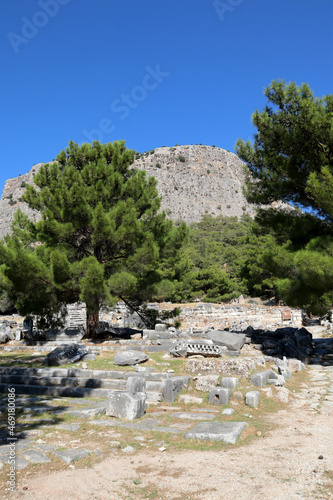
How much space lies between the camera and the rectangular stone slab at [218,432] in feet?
14.7

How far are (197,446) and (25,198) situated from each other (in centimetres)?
1249

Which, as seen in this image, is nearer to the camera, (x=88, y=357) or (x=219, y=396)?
(x=219, y=396)

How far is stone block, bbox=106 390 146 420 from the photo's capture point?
5441 millimetres

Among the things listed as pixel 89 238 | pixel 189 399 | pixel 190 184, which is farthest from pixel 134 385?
pixel 190 184

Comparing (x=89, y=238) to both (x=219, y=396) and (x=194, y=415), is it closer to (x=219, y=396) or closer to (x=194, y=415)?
(x=219, y=396)

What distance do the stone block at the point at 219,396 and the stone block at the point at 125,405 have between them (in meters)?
1.42

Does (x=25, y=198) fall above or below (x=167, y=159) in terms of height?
below

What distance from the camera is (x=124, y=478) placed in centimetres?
347

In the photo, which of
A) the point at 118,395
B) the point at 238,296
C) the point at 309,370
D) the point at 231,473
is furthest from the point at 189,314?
the point at 231,473

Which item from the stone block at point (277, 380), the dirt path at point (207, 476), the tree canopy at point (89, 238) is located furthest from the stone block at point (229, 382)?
the tree canopy at point (89, 238)

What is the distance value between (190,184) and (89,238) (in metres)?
86.1

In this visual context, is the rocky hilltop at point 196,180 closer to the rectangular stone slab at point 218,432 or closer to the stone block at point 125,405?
the stone block at point 125,405

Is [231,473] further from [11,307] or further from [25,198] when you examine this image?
[11,307]

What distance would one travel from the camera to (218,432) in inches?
182
